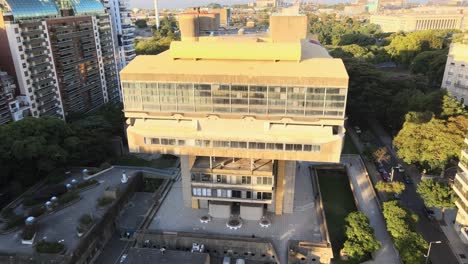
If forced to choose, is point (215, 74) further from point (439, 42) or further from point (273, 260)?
point (439, 42)

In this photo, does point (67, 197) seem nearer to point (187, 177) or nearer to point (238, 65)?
point (187, 177)

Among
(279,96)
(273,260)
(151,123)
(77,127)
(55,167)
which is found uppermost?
(279,96)

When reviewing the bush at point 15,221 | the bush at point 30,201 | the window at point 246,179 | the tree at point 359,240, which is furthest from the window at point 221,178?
the bush at point 30,201

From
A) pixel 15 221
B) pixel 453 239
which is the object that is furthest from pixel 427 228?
pixel 15 221

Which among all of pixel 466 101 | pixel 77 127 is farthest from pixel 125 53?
pixel 466 101

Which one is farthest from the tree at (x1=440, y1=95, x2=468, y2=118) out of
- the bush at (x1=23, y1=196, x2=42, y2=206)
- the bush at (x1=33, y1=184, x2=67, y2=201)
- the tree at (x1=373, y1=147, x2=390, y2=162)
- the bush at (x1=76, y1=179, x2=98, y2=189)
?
the bush at (x1=23, y1=196, x2=42, y2=206)

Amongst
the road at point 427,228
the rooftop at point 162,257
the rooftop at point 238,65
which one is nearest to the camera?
the rooftop at point 238,65

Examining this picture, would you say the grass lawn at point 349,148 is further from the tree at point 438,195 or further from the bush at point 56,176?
→ the bush at point 56,176
